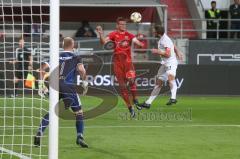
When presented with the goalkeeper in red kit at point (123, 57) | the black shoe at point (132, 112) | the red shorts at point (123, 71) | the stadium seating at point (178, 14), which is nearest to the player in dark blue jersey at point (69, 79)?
the black shoe at point (132, 112)

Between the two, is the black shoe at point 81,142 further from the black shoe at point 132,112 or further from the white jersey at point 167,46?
the white jersey at point 167,46

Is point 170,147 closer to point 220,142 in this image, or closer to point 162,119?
point 220,142

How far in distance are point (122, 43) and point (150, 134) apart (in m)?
4.89

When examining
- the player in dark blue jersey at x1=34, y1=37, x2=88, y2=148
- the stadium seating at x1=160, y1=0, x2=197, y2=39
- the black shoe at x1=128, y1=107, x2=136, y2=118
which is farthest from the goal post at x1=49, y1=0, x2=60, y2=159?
the stadium seating at x1=160, y1=0, x2=197, y2=39

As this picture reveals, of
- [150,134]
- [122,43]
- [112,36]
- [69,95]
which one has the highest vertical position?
[112,36]

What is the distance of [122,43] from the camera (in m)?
19.2

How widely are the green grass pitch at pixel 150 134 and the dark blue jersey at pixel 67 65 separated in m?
1.30

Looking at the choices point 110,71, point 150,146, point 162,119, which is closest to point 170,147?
point 150,146

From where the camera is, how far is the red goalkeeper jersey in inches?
750

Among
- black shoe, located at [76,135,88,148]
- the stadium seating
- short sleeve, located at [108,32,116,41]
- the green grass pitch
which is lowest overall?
the green grass pitch

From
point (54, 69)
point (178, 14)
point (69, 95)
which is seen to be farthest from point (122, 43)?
point (178, 14)

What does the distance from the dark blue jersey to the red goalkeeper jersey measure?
6132 mm

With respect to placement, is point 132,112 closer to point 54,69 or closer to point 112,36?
point 112,36

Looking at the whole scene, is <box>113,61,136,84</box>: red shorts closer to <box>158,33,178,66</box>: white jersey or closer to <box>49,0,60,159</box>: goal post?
<box>158,33,178,66</box>: white jersey
